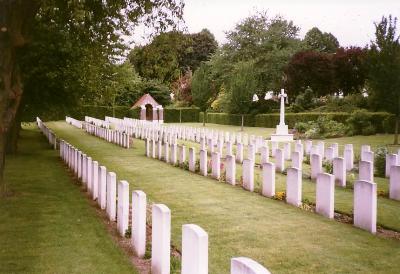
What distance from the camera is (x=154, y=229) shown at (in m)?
5.85

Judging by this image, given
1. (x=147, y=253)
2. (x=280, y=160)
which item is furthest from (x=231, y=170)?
(x=147, y=253)

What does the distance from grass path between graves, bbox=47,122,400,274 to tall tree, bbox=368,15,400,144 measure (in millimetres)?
14993

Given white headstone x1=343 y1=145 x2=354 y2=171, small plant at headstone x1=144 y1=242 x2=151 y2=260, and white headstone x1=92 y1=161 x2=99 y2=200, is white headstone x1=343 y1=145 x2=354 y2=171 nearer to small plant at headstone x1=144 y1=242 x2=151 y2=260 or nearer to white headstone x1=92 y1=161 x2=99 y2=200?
white headstone x1=92 y1=161 x2=99 y2=200

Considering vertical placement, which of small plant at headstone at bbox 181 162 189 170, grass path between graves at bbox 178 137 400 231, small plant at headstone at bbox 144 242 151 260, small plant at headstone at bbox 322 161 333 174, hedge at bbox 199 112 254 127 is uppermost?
hedge at bbox 199 112 254 127

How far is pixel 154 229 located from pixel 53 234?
2.89 metres

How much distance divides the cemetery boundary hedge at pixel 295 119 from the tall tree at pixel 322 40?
31844 mm

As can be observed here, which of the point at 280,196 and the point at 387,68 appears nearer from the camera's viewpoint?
the point at 280,196

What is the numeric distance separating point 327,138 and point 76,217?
24597 mm

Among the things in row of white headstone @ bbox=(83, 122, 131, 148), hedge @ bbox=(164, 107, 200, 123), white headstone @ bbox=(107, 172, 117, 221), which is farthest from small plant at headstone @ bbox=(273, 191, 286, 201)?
hedge @ bbox=(164, 107, 200, 123)

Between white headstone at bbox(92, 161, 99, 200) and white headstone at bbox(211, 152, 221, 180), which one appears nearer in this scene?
white headstone at bbox(92, 161, 99, 200)

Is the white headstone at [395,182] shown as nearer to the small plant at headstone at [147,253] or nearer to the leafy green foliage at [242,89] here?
the small plant at headstone at [147,253]

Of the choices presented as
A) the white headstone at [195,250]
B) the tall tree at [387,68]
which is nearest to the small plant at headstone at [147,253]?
the white headstone at [195,250]

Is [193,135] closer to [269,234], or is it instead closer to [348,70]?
[269,234]

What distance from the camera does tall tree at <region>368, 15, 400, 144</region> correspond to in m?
24.4
